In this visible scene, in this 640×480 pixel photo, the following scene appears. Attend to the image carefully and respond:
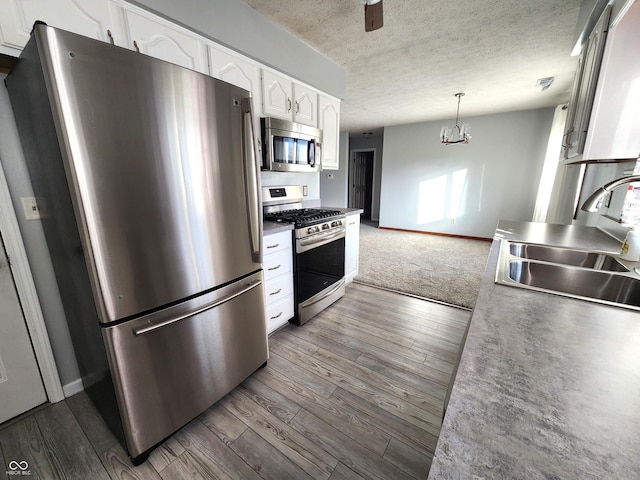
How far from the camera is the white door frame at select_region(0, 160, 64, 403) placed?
4.31 feet

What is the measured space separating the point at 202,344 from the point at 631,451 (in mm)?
1444

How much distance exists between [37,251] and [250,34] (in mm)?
1956

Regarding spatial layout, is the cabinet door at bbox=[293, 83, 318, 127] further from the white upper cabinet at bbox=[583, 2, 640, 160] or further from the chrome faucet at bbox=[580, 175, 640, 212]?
the chrome faucet at bbox=[580, 175, 640, 212]

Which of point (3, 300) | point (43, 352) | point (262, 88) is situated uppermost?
point (262, 88)

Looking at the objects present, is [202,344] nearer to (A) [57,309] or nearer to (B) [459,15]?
(A) [57,309]

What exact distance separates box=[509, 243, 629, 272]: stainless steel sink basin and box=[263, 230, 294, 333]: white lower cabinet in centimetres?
153

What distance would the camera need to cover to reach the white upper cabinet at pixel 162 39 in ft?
4.47

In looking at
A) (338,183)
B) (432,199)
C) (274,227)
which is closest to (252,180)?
(274,227)

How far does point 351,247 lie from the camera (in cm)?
302

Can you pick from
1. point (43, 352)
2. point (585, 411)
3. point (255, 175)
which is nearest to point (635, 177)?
point (585, 411)

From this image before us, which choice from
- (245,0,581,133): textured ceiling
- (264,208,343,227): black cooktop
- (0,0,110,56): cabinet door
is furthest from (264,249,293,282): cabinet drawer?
(245,0,581,133): textured ceiling

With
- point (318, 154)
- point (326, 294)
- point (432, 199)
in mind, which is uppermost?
point (318, 154)

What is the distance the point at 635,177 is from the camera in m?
1.05

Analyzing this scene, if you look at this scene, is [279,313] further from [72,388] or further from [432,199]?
[432,199]
